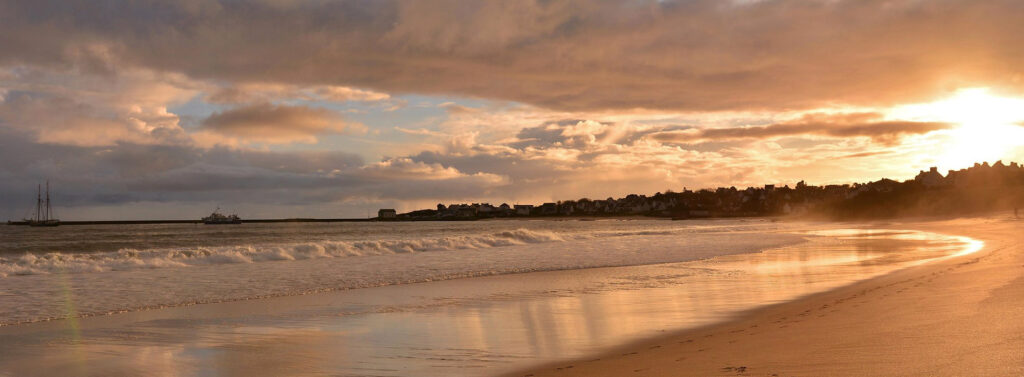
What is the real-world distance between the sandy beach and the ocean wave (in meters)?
27.3

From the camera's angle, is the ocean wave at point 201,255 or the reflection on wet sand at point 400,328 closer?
the reflection on wet sand at point 400,328

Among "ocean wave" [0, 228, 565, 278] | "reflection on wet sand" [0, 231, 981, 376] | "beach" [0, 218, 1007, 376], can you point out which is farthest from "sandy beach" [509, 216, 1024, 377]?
"ocean wave" [0, 228, 565, 278]

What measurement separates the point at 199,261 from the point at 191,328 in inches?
907

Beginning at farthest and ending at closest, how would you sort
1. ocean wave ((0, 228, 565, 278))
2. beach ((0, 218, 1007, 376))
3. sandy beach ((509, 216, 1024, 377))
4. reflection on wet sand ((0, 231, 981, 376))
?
ocean wave ((0, 228, 565, 278)) < reflection on wet sand ((0, 231, 981, 376)) < beach ((0, 218, 1007, 376)) < sandy beach ((509, 216, 1024, 377))

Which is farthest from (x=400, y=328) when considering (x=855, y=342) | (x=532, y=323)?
(x=855, y=342)

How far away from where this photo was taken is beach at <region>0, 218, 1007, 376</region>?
28.0 feet

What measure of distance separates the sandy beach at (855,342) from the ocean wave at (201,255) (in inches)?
1073

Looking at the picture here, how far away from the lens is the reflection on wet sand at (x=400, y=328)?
941 centimetres

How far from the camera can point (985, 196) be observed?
125 meters

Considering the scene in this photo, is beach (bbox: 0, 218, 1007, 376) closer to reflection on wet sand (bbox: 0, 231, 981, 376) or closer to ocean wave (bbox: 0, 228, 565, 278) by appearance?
reflection on wet sand (bbox: 0, 231, 981, 376)

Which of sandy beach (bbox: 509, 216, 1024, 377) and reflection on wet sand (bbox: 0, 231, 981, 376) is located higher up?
sandy beach (bbox: 509, 216, 1024, 377)

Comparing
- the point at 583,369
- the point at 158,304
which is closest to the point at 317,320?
the point at 158,304

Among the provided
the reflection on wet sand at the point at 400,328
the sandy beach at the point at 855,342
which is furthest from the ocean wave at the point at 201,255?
the sandy beach at the point at 855,342

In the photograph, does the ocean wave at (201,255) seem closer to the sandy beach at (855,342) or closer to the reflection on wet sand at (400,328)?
the reflection on wet sand at (400,328)
